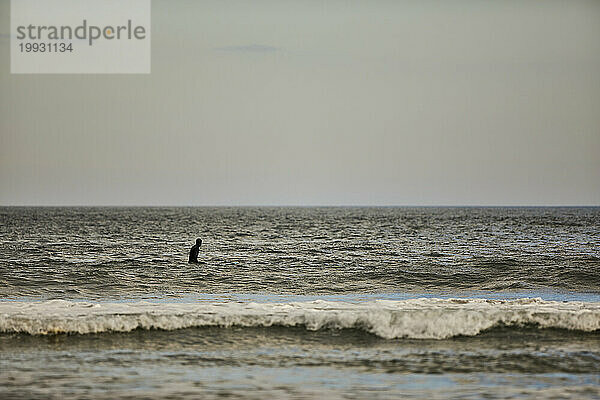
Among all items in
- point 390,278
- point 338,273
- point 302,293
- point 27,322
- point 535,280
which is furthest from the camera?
point 338,273

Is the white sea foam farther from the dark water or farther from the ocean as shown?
the dark water

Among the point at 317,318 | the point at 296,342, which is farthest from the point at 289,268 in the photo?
the point at 296,342

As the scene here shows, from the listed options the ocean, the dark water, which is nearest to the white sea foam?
the ocean

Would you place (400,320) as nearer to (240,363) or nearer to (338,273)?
(240,363)

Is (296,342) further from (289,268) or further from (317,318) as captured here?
(289,268)

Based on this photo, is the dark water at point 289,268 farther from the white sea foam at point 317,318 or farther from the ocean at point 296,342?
the white sea foam at point 317,318

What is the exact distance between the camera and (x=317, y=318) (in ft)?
46.7

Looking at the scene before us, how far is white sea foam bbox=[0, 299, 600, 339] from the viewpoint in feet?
44.4

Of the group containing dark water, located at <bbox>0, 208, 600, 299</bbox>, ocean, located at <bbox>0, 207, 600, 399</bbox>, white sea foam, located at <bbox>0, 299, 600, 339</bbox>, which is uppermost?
white sea foam, located at <bbox>0, 299, 600, 339</bbox>

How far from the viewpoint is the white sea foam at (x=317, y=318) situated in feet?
44.4

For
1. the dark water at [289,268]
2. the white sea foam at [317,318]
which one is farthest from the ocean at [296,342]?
the dark water at [289,268]

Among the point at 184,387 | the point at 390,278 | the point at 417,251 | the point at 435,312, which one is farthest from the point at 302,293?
the point at 417,251

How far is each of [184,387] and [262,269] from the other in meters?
21.4

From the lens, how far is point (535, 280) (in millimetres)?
25938
